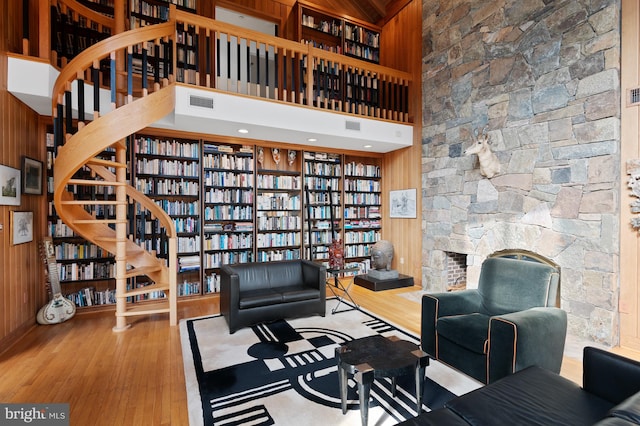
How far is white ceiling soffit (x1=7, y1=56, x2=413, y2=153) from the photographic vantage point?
3311mm

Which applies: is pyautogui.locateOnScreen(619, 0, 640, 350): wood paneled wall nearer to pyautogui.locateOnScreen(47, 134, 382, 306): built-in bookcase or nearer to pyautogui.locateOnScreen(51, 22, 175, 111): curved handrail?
pyautogui.locateOnScreen(47, 134, 382, 306): built-in bookcase

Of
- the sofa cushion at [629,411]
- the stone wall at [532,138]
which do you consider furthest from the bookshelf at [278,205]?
the sofa cushion at [629,411]

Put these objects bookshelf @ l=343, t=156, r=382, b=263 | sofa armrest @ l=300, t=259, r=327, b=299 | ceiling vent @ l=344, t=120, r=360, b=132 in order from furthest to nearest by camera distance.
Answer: bookshelf @ l=343, t=156, r=382, b=263 < ceiling vent @ l=344, t=120, r=360, b=132 < sofa armrest @ l=300, t=259, r=327, b=299

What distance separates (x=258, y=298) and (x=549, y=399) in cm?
278

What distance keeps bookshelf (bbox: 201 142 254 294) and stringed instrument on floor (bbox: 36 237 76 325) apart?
1.71 metres

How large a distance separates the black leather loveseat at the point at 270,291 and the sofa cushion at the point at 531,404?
2466 millimetres

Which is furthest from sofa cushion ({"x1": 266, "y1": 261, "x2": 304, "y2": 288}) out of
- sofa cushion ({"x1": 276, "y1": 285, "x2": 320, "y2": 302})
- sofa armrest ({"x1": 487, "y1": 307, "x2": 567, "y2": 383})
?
sofa armrest ({"x1": 487, "y1": 307, "x2": 567, "y2": 383})

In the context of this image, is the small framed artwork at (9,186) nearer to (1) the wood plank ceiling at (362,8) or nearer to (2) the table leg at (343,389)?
(2) the table leg at (343,389)

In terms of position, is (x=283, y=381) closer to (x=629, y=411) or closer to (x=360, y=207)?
(x=629, y=411)

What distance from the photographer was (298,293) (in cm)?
387

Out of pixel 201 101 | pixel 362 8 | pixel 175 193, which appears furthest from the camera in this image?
pixel 362 8

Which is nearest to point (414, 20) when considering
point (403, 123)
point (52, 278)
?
point (403, 123)

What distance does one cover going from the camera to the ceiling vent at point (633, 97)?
292 cm

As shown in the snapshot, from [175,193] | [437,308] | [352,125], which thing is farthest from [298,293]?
[352,125]
